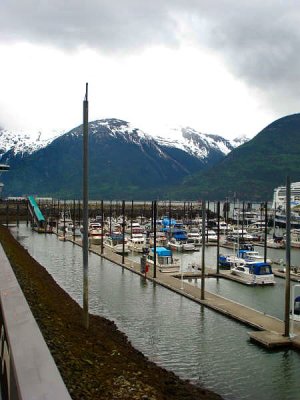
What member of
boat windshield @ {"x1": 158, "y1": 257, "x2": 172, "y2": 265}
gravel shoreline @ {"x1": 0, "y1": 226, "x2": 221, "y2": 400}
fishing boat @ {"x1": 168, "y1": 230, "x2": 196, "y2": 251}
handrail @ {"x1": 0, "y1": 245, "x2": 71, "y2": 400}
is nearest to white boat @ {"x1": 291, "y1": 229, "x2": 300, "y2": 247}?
fishing boat @ {"x1": 168, "y1": 230, "x2": 196, "y2": 251}

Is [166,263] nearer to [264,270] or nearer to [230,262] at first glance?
[230,262]

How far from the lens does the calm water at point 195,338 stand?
16.8m

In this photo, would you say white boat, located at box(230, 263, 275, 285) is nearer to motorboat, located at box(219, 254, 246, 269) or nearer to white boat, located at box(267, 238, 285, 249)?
motorboat, located at box(219, 254, 246, 269)

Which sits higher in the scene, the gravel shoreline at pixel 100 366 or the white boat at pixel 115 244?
the gravel shoreline at pixel 100 366

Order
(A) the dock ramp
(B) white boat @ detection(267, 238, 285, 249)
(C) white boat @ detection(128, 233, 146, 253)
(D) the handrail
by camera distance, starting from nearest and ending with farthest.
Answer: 1. (D) the handrail
2. (C) white boat @ detection(128, 233, 146, 253)
3. (B) white boat @ detection(267, 238, 285, 249)
4. (A) the dock ramp

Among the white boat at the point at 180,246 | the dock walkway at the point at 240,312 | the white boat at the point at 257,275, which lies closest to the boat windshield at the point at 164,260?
the dock walkway at the point at 240,312

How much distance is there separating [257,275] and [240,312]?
11408 mm

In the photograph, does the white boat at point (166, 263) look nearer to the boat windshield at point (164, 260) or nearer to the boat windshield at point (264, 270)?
the boat windshield at point (164, 260)

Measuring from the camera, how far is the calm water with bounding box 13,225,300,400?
55.1ft

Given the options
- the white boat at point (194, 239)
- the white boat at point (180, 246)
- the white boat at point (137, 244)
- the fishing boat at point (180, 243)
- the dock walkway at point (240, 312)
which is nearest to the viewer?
the dock walkway at point (240, 312)

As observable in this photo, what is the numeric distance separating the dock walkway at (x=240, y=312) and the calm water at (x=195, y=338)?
40 cm

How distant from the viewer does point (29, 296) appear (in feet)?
61.8

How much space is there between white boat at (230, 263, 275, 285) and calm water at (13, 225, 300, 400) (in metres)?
0.87

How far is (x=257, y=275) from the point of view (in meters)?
36.1
